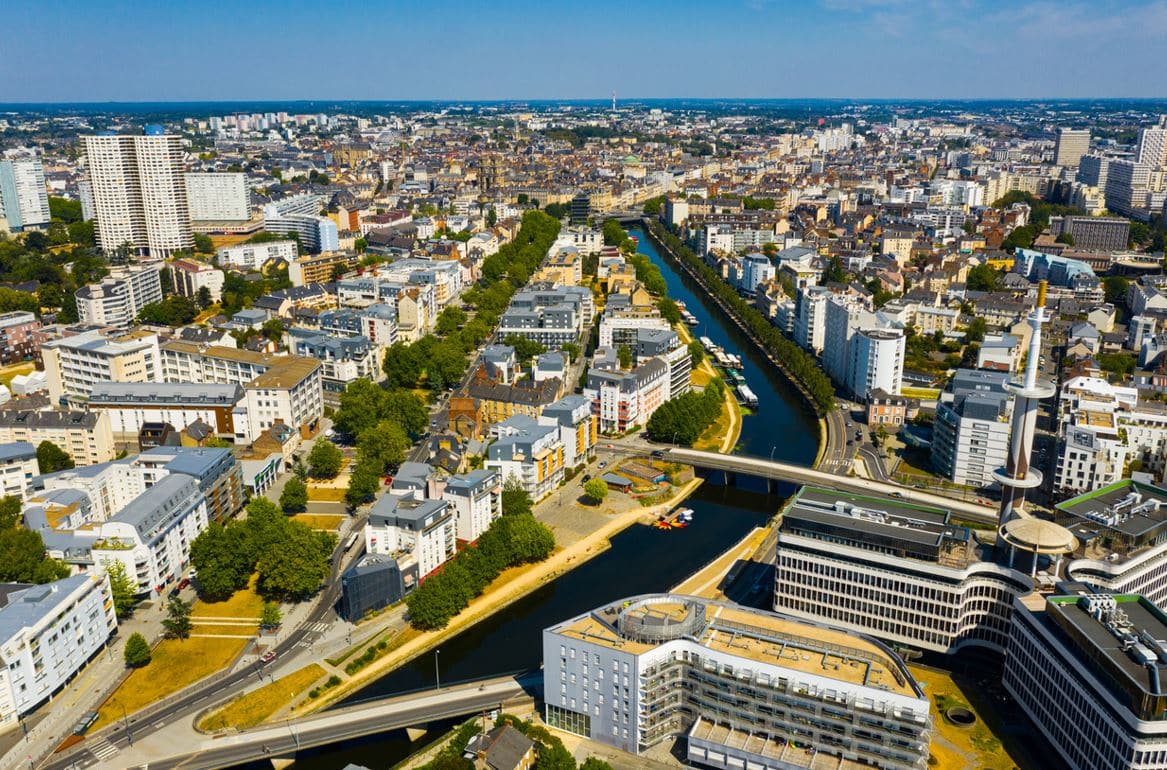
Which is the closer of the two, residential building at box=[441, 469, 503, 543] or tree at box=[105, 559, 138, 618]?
tree at box=[105, 559, 138, 618]

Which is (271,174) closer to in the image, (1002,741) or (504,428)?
(504,428)

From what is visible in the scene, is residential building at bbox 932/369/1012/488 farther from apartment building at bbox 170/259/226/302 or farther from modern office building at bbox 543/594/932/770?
apartment building at bbox 170/259/226/302

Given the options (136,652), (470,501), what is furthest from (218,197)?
(136,652)

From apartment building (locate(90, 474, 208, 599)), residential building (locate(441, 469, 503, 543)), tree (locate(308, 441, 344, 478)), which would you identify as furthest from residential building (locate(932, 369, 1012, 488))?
apartment building (locate(90, 474, 208, 599))

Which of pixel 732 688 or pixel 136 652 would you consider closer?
pixel 732 688

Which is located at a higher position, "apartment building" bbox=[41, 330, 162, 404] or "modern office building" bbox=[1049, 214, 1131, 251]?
"modern office building" bbox=[1049, 214, 1131, 251]

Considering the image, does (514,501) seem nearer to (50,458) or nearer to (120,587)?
(120,587)
